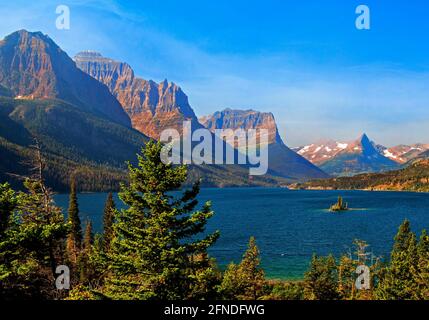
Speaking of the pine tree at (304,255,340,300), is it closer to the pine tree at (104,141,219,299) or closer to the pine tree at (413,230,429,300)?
the pine tree at (413,230,429,300)

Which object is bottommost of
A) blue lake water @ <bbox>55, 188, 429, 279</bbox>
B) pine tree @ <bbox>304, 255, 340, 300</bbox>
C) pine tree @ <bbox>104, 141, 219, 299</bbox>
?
blue lake water @ <bbox>55, 188, 429, 279</bbox>

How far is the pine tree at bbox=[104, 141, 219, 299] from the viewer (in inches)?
990

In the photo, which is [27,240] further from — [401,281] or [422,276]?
[401,281]

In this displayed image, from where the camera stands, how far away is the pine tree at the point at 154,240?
2514 centimetres

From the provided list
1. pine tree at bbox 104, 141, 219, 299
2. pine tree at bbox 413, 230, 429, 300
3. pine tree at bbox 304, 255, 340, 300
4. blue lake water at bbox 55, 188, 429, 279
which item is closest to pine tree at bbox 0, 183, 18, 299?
pine tree at bbox 104, 141, 219, 299

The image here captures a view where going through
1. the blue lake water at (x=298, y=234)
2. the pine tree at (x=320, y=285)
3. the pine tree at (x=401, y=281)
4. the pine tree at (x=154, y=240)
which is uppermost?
the pine tree at (x=154, y=240)

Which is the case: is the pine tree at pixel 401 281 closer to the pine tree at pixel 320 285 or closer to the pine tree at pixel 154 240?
the pine tree at pixel 320 285

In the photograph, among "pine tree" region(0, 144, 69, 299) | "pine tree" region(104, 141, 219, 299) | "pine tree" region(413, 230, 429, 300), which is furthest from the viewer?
"pine tree" region(413, 230, 429, 300)

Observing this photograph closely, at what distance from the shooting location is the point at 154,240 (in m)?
25.5

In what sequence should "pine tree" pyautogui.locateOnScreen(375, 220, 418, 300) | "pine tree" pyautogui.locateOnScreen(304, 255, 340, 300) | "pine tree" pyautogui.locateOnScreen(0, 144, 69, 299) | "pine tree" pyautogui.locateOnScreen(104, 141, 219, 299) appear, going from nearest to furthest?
"pine tree" pyautogui.locateOnScreen(0, 144, 69, 299)
"pine tree" pyautogui.locateOnScreen(104, 141, 219, 299)
"pine tree" pyautogui.locateOnScreen(375, 220, 418, 300)
"pine tree" pyautogui.locateOnScreen(304, 255, 340, 300)

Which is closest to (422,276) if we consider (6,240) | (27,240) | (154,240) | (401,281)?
(401,281)

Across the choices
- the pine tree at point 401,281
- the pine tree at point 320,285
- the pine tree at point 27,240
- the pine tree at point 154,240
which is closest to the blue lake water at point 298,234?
the pine tree at point 320,285

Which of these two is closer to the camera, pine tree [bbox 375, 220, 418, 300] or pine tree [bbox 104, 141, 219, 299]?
pine tree [bbox 104, 141, 219, 299]

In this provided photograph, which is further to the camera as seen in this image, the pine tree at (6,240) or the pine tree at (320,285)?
the pine tree at (320,285)
